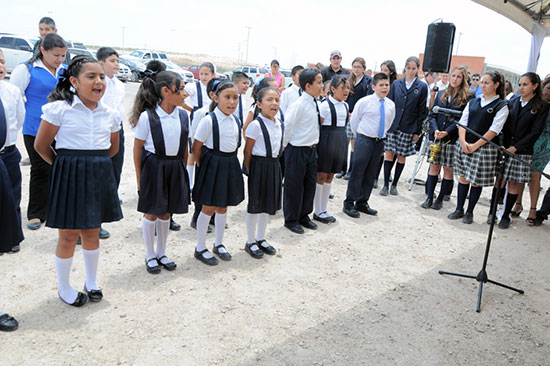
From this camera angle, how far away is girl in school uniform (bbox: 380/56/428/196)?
6.30 m

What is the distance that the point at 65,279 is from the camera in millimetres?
2898

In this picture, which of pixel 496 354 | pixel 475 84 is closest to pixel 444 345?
pixel 496 354

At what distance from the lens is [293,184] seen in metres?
4.54

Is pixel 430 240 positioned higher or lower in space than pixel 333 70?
lower

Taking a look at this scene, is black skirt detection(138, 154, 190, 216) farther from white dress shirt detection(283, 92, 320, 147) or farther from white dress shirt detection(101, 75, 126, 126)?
white dress shirt detection(283, 92, 320, 147)

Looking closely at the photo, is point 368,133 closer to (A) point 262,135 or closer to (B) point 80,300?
(A) point 262,135

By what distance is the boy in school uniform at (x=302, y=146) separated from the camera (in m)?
4.36

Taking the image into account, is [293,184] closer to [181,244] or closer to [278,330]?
[181,244]

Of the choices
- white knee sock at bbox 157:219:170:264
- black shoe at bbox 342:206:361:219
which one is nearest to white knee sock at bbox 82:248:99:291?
white knee sock at bbox 157:219:170:264

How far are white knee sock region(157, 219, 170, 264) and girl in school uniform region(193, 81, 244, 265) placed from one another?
1.08ft

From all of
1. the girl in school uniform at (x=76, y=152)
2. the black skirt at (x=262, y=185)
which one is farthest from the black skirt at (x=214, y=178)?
the girl in school uniform at (x=76, y=152)

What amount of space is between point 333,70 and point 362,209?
9.30ft

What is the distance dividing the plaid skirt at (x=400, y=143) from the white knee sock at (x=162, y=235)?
4225 millimetres

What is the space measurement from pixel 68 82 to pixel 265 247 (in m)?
2.34
